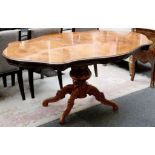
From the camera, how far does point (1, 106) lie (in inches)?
124

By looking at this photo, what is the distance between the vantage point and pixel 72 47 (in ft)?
8.75

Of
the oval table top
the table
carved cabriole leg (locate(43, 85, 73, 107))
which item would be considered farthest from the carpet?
the oval table top

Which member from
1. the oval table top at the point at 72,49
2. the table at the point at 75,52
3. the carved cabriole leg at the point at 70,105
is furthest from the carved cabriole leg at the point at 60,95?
the oval table top at the point at 72,49

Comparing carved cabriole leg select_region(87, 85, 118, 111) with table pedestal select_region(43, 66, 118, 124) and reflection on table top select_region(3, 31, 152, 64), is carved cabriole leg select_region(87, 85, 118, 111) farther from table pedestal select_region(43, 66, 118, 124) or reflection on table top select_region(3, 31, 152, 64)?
reflection on table top select_region(3, 31, 152, 64)

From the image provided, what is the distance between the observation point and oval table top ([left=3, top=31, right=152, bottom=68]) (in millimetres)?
2268

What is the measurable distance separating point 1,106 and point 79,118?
981mm

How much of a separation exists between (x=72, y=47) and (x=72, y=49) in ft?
0.29

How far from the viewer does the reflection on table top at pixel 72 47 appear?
7.61 feet

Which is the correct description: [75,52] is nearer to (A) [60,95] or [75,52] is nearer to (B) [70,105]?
(B) [70,105]

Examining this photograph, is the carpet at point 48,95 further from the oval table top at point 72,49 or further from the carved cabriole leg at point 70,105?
the oval table top at point 72,49

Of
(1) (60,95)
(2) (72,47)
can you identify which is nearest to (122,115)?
(1) (60,95)

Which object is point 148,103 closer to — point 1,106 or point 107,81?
point 107,81

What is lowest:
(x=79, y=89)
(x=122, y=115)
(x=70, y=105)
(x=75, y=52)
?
(x=122, y=115)

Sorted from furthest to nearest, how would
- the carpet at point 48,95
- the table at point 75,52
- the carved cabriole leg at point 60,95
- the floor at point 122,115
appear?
the carved cabriole leg at point 60,95 < the carpet at point 48,95 < the floor at point 122,115 < the table at point 75,52
